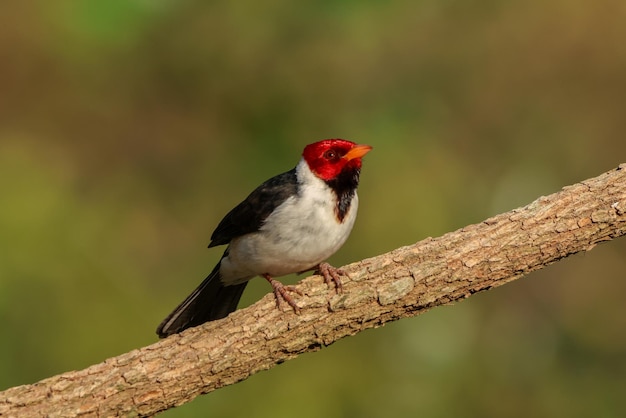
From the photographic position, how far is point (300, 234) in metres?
4.30

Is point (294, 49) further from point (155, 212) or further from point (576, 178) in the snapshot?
point (576, 178)

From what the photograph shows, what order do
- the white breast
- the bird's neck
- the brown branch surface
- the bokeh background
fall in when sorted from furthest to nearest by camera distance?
1. the bokeh background
2. the bird's neck
3. the white breast
4. the brown branch surface

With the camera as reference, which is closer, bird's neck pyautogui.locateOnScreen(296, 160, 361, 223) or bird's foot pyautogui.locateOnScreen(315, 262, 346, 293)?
bird's foot pyautogui.locateOnScreen(315, 262, 346, 293)

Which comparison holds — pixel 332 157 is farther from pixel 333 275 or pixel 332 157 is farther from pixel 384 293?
pixel 384 293

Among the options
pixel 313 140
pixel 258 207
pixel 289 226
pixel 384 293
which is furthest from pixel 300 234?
pixel 313 140

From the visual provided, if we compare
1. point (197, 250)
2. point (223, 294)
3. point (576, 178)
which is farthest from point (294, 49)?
point (223, 294)

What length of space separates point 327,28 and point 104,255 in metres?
2.60

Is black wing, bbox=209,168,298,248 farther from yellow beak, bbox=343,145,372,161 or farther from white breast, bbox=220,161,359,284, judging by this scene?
yellow beak, bbox=343,145,372,161

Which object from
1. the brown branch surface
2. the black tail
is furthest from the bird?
the brown branch surface

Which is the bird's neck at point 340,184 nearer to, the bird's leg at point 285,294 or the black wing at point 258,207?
the black wing at point 258,207

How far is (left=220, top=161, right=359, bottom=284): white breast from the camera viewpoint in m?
4.30

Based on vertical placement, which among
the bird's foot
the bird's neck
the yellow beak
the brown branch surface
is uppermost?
the yellow beak

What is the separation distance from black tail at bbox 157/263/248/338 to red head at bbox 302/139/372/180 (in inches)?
28.9

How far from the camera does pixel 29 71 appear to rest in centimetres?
809
